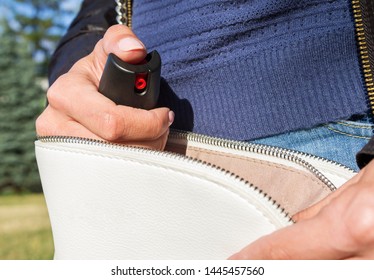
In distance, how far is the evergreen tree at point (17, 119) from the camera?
517 inches

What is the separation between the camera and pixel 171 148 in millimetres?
1126

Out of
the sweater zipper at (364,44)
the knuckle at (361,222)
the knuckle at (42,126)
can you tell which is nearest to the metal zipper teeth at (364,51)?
the sweater zipper at (364,44)

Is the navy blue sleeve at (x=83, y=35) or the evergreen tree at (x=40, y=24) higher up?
the navy blue sleeve at (x=83, y=35)

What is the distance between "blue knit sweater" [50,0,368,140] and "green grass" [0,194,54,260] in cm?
431

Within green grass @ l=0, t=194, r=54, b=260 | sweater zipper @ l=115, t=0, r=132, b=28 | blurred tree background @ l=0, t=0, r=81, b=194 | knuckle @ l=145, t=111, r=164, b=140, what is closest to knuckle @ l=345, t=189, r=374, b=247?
knuckle @ l=145, t=111, r=164, b=140

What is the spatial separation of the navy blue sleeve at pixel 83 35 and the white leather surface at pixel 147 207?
18.9 inches

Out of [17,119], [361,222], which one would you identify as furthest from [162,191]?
[17,119]

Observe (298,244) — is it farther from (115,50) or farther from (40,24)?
(40,24)

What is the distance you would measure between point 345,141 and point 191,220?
42 cm

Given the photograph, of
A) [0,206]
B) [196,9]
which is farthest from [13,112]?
[196,9]

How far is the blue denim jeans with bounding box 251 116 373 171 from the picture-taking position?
3.65ft

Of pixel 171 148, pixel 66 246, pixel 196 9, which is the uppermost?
pixel 196 9

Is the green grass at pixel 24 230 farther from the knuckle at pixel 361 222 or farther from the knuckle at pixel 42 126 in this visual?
the knuckle at pixel 361 222
